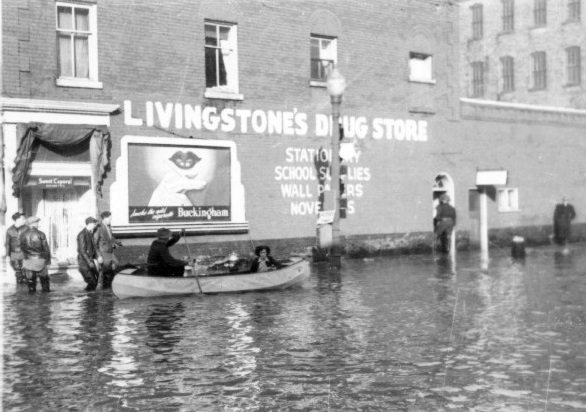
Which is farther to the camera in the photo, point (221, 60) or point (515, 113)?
point (515, 113)

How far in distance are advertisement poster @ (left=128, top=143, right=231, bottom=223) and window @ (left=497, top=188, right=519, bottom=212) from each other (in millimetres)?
12065

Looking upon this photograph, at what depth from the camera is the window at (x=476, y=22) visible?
169ft

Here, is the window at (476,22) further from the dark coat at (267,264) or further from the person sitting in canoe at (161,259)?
the person sitting in canoe at (161,259)

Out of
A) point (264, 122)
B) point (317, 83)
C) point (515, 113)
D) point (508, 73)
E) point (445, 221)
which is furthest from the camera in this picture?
point (508, 73)

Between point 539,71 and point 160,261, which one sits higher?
point 539,71

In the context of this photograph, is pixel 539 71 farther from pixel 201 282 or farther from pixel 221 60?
pixel 201 282

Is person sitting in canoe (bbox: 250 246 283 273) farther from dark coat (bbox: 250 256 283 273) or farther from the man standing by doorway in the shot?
the man standing by doorway

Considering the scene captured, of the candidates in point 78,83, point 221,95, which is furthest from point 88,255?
point 221,95

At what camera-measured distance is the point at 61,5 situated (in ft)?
72.1

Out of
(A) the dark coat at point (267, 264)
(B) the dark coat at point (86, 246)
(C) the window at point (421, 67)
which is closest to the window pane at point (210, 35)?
(C) the window at point (421, 67)

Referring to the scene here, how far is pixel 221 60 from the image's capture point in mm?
25047

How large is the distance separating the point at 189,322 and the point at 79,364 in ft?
11.4

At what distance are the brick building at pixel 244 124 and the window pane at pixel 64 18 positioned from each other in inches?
1.6

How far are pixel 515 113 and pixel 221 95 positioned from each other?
43.3ft
